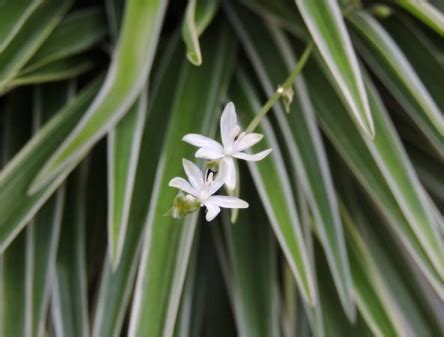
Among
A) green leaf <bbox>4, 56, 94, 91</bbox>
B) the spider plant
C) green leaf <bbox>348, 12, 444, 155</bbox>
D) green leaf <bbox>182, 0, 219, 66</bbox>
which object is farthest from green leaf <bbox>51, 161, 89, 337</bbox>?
green leaf <bbox>348, 12, 444, 155</bbox>

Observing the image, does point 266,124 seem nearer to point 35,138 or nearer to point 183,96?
point 183,96

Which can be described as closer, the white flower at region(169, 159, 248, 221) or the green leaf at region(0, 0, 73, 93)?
the white flower at region(169, 159, 248, 221)

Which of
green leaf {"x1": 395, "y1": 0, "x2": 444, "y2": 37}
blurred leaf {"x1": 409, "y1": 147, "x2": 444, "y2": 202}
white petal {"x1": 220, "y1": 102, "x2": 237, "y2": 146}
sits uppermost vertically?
green leaf {"x1": 395, "y1": 0, "x2": 444, "y2": 37}

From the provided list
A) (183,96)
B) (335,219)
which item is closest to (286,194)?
(335,219)

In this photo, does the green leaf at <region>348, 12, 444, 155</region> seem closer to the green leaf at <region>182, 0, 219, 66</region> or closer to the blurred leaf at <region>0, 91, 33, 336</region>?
the green leaf at <region>182, 0, 219, 66</region>

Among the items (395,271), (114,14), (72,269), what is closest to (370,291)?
(395,271)

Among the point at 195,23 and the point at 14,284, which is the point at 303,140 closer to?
the point at 195,23
